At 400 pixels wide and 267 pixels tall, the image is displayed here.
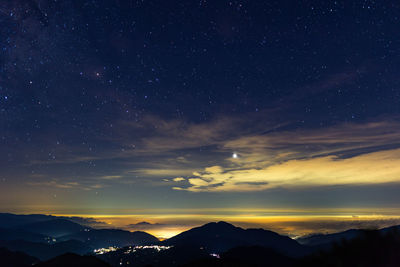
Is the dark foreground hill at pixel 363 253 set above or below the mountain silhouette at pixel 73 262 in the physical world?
above

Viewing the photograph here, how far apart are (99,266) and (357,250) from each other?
200912mm

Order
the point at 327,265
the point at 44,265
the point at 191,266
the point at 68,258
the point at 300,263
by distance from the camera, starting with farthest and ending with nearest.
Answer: the point at 68,258, the point at 44,265, the point at 191,266, the point at 300,263, the point at 327,265

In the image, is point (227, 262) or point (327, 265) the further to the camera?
point (227, 262)

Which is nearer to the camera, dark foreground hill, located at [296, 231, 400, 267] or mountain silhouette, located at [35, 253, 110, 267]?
dark foreground hill, located at [296, 231, 400, 267]

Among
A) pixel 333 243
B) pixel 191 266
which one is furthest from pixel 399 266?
pixel 191 266

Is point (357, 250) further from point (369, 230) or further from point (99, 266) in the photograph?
point (99, 266)

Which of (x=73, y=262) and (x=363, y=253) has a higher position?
(x=363, y=253)

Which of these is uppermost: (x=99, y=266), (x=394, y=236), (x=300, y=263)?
(x=394, y=236)

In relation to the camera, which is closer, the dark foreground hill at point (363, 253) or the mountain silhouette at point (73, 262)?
the dark foreground hill at point (363, 253)

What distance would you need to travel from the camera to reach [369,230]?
897 inches

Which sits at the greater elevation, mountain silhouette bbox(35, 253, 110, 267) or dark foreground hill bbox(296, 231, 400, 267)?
dark foreground hill bbox(296, 231, 400, 267)

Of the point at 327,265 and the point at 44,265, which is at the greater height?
the point at 327,265

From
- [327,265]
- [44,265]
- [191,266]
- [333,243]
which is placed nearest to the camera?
[327,265]

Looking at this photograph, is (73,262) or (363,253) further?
(73,262)
